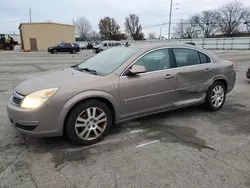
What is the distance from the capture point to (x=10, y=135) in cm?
365

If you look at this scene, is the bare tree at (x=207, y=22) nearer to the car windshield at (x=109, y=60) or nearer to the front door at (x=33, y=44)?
the front door at (x=33, y=44)

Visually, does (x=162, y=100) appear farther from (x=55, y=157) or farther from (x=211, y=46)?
(x=211, y=46)

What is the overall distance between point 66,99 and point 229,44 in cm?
4486

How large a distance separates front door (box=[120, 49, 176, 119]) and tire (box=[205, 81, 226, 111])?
1084 mm

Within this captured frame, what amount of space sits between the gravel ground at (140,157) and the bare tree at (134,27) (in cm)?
8134

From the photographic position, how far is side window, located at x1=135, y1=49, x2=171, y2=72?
3.81 meters

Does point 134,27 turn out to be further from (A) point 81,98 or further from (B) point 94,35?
(A) point 81,98

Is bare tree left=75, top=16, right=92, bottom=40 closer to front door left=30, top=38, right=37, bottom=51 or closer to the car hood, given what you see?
front door left=30, top=38, right=37, bottom=51

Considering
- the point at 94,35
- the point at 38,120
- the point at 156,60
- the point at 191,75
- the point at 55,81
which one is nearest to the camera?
the point at 38,120

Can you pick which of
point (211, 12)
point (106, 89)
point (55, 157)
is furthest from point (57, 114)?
point (211, 12)

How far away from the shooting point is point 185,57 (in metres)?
4.35

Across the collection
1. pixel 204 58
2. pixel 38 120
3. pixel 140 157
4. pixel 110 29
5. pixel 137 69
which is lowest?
pixel 140 157

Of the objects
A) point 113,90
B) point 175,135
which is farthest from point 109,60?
Answer: point 175,135

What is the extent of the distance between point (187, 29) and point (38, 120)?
8546 centimetres
